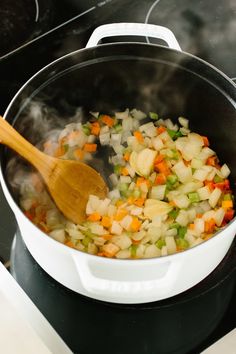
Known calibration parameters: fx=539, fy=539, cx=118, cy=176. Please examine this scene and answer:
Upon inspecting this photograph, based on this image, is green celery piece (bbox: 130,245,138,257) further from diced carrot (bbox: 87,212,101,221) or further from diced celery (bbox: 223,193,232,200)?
diced celery (bbox: 223,193,232,200)

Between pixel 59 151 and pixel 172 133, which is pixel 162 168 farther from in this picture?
pixel 59 151

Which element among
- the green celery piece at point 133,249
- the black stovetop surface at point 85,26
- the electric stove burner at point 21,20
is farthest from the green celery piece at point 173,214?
the electric stove burner at point 21,20

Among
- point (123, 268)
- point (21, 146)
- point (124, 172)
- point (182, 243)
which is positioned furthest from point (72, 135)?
point (123, 268)

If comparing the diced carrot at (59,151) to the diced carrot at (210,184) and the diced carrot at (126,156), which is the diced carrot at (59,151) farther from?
the diced carrot at (210,184)

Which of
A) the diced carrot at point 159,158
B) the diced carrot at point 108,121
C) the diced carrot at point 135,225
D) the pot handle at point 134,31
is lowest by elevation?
the diced carrot at point 135,225

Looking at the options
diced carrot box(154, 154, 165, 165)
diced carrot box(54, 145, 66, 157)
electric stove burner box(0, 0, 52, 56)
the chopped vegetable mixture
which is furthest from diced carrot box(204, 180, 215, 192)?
electric stove burner box(0, 0, 52, 56)

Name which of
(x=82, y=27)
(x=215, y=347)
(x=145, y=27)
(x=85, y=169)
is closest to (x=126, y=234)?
(x=85, y=169)
